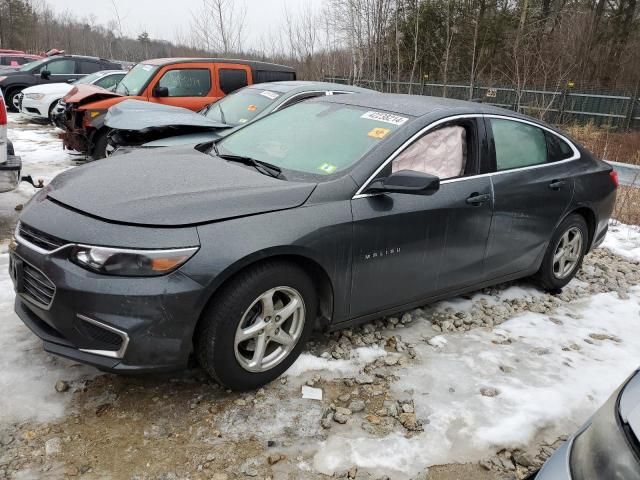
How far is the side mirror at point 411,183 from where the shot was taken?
2910mm

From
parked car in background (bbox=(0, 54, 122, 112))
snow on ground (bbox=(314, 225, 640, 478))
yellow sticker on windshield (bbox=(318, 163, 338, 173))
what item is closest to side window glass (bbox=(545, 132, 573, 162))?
snow on ground (bbox=(314, 225, 640, 478))

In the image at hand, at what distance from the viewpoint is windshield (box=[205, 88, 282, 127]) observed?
6848 mm

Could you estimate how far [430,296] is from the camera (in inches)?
142

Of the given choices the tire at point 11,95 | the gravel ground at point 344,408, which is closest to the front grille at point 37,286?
the gravel ground at point 344,408

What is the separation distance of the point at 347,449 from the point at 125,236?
58.5 inches

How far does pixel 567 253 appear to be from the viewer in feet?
15.2

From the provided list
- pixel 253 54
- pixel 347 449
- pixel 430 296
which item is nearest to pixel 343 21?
pixel 253 54

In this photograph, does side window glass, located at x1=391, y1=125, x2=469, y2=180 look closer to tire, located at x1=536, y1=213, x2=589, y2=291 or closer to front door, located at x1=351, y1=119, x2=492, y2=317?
front door, located at x1=351, y1=119, x2=492, y2=317

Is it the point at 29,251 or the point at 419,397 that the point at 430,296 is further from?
the point at 29,251

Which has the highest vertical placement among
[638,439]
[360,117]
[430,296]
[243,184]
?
[360,117]

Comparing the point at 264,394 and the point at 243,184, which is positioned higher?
the point at 243,184

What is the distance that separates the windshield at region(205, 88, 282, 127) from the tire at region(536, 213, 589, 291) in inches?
158

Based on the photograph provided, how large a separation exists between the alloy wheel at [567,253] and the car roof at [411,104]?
4.09 ft

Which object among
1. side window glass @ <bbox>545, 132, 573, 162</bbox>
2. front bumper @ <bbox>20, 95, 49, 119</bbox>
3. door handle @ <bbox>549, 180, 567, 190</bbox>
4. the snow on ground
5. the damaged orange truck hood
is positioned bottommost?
the snow on ground
